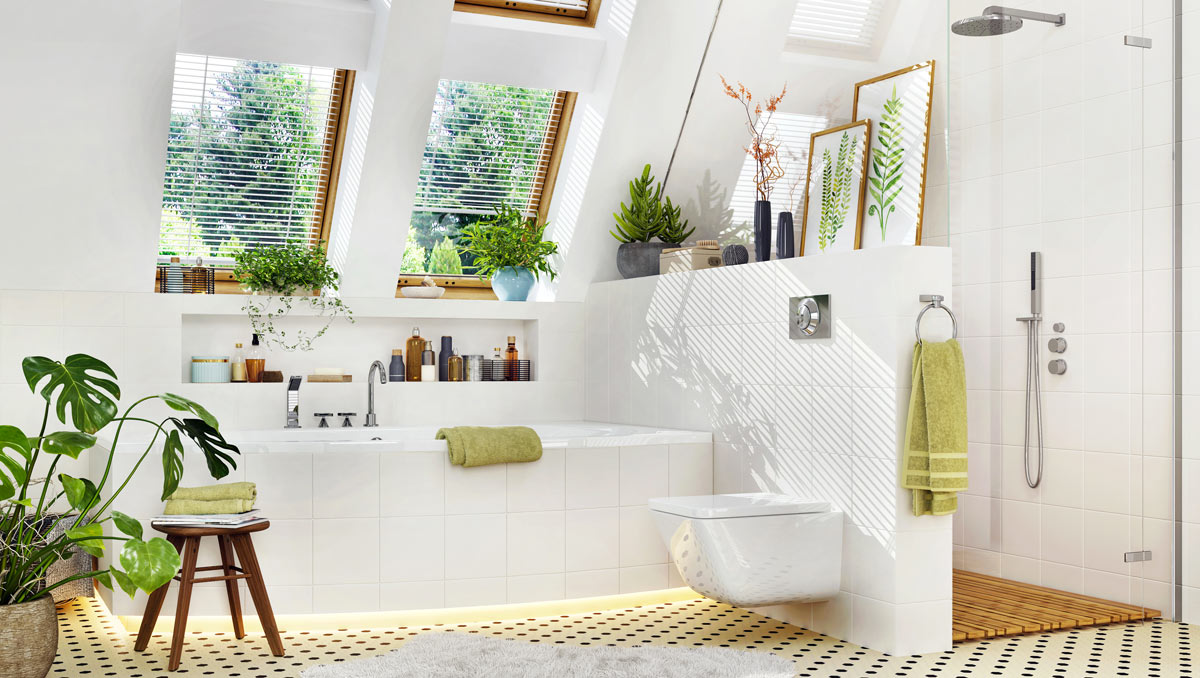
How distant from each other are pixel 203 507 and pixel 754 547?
189 cm

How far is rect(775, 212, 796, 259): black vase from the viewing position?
4.31 m

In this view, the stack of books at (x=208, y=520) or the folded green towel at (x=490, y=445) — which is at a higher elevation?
the folded green towel at (x=490, y=445)

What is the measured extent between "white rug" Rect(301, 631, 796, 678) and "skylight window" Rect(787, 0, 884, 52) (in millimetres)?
2525

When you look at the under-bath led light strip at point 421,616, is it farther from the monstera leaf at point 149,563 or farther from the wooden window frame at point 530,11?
the wooden window frame at point 530,11

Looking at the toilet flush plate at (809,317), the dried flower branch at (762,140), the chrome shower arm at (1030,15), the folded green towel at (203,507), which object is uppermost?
the chrome shower arm at (1030,15)

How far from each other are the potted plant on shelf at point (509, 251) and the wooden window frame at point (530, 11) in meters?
0.99

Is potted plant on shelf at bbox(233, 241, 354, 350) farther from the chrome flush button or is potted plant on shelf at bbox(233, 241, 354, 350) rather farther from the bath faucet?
the chrome flush button

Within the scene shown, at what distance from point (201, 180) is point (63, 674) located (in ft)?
8.48

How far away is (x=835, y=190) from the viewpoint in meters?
4.34

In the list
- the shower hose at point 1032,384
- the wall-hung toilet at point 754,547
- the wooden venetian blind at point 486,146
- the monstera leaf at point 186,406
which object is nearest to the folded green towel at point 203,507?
the monstera leaf at point 186,406

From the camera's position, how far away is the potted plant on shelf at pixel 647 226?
5.22 m

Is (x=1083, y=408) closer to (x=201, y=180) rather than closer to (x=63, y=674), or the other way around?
(x=63, y=674)

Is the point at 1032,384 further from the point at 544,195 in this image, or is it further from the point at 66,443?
the point at 66,443

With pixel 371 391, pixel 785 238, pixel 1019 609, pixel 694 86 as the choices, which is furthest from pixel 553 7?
pixel 1019 609
